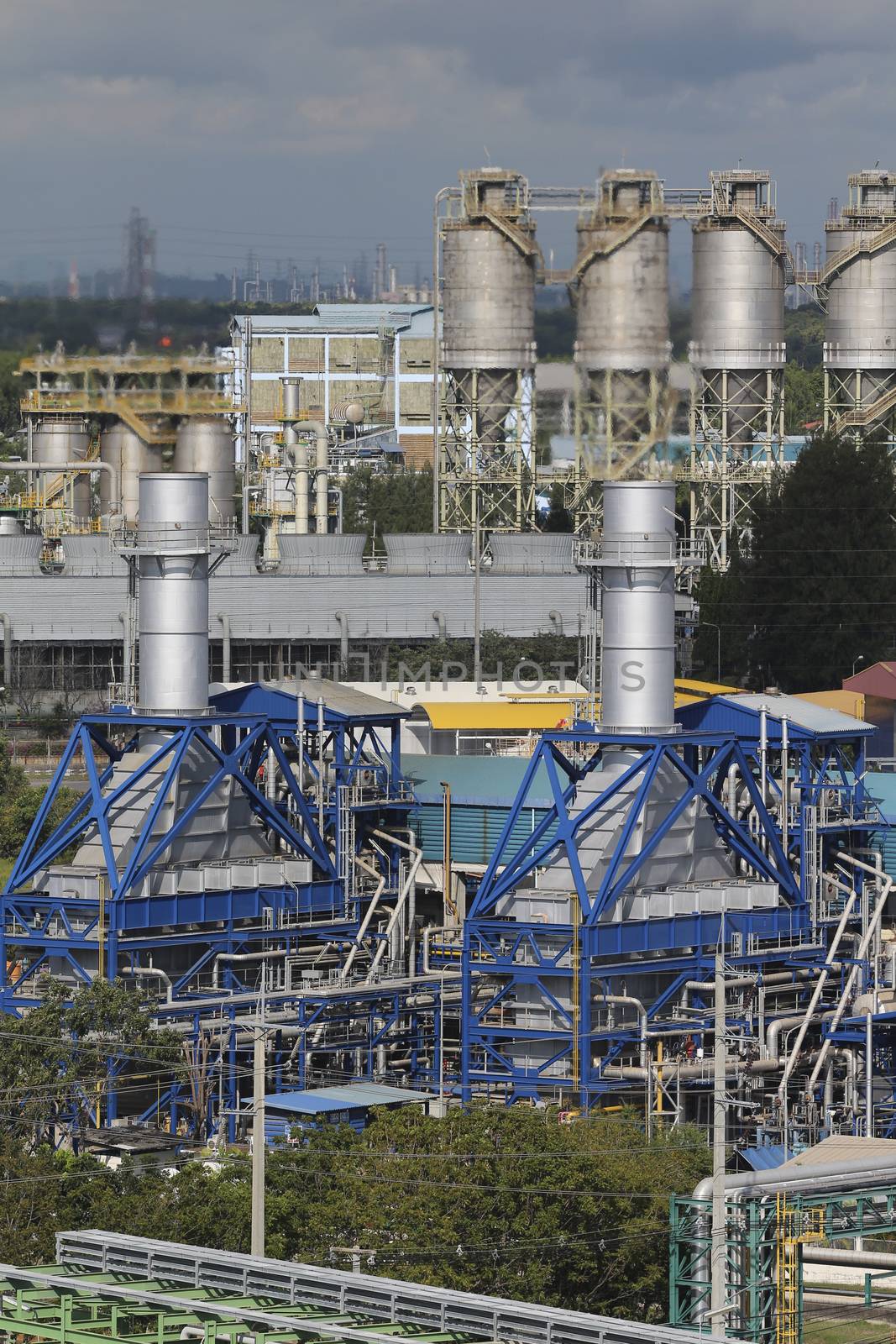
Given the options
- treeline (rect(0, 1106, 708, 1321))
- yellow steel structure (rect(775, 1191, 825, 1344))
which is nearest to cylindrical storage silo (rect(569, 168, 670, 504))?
treeline (rect(0, 1106, 708, 1321))

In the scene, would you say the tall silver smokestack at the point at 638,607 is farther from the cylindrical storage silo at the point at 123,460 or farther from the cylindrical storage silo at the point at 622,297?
the cylindrical storage silo at the point at 123,460

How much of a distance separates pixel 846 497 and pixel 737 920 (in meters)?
41.6

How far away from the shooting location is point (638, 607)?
160ft

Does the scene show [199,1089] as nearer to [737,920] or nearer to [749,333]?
[737,920]

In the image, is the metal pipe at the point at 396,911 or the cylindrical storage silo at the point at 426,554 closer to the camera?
the metal pipe at the point at 396,911

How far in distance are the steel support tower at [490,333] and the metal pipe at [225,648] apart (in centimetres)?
944

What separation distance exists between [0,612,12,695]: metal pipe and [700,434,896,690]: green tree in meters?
21.6

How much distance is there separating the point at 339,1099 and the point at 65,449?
6063 centimetres

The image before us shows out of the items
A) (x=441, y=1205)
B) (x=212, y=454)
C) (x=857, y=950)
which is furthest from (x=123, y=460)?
(x=441, y=1205)

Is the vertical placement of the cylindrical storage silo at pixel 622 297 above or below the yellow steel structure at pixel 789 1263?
above

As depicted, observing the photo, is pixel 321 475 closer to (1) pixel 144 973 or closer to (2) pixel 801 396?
(1) pixel 144 973

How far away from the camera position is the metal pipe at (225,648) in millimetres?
83625

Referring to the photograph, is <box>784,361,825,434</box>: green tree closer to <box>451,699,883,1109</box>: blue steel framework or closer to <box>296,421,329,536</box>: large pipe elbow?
<box>296,421,329,536</box>: large pipe elbow

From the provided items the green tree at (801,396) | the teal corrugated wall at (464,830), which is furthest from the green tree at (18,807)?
the green tree at (801,396)
